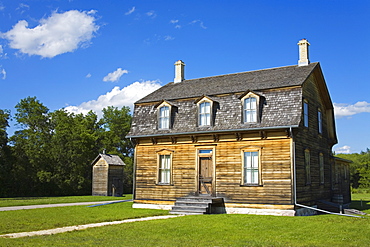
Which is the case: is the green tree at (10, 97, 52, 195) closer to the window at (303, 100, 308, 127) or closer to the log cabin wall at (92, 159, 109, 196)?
the log cabin wall at (92, 159, 109, 196)

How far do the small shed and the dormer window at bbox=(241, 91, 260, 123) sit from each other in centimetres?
2283

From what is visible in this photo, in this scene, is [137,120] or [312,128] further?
[137,120]

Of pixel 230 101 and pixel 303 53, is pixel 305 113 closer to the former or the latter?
pixel 230 101

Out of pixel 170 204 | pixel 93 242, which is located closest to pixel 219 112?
pixel 170 204

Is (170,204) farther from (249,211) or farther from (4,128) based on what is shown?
(4,128)

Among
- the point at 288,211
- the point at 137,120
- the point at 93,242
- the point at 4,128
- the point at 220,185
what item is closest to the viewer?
the point at 93,242

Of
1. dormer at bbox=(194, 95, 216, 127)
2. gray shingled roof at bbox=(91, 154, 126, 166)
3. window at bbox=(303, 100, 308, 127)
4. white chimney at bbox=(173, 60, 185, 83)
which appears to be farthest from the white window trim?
gray shingled roof at bbox=(91, 154, 126, 166)

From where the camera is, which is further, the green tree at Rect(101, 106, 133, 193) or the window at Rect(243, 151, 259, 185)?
the green tree at Rect(101, 106, 133, 193)

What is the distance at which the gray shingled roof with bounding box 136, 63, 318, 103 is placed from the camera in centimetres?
2220

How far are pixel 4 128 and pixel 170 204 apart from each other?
93.5 ft

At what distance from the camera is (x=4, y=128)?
144 ft

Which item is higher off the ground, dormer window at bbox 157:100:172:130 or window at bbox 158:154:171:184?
dormer window at bbox 157:100:172:130

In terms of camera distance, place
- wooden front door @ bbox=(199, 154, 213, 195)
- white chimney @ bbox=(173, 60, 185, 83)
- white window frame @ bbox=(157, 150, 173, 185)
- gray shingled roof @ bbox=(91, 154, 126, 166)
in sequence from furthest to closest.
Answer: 1. gray shingled roof @ bbox=(91, 154, 126, 166)
2. white chimney @ bbox=(173, 60, 185, 83)
3. white window frame @ bbox=(157, 150, 173, 185)
4. wooden front door @ bbox=(199, 154, 213, 195)

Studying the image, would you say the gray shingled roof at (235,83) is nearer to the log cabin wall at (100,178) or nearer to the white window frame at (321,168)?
the white window frame at (321,168)
